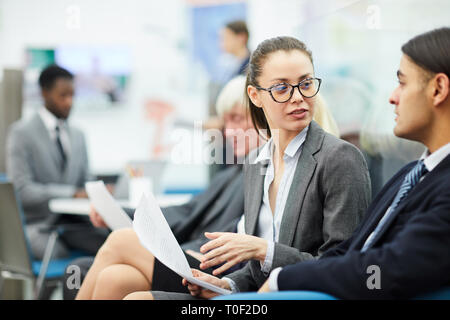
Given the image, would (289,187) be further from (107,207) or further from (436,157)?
(107,207)

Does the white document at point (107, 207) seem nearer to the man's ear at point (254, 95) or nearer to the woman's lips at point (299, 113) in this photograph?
the man's ear at point (254, 95)

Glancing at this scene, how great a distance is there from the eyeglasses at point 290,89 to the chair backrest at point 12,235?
1.71m

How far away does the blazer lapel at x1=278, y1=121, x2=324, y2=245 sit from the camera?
1.61 metres

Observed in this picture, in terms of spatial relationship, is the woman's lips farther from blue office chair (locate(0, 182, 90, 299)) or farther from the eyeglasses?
blue office chair (locate(0, 182, 90, 299))

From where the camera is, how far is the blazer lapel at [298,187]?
1607mm

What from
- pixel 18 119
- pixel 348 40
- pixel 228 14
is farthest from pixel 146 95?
pixel 348 40

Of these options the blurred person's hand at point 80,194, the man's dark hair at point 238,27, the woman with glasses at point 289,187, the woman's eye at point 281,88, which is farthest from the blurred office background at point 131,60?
the woman's eye at point 281,88

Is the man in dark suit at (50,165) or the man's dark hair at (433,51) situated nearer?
the man's dark hair at (433,51)

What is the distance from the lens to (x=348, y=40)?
260 centimetres

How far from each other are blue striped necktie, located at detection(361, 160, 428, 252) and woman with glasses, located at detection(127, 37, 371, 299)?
0.46ft

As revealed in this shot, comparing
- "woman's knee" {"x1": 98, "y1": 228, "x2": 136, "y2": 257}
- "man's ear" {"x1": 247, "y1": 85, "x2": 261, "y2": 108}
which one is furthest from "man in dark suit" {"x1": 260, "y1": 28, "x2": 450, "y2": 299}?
"woman's knee" {"x1": 98, "y1": 228, "x2": 136, "y2": 257}
